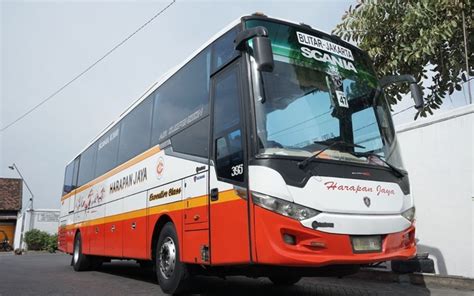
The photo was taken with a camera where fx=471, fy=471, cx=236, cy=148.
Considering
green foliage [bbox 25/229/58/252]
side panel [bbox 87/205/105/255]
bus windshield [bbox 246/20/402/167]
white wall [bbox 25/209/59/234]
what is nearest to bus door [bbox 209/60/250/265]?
bus windshield [bbox 246/20/402/167]

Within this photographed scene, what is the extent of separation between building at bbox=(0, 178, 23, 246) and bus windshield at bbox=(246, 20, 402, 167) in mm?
42176

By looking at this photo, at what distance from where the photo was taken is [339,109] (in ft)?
19.0

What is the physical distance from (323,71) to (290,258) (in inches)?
95.7

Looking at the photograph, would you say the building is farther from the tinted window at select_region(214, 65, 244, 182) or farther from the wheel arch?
the tinted window at select_region(214, 65, 244, 182)

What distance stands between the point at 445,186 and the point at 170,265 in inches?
204

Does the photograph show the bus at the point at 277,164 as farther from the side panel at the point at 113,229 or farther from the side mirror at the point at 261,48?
the side panel at the point at 113,229

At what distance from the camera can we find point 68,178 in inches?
619

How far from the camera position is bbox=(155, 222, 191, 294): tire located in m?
6.61

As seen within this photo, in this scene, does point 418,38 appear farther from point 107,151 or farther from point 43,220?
point 43,220

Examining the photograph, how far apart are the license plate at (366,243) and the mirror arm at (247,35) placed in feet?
8.04

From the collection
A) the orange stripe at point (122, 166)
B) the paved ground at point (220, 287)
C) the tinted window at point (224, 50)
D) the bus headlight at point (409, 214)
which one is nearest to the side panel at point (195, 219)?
the paved ground at point (220, 287)

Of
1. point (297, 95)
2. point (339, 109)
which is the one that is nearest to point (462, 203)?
point (339, 109)

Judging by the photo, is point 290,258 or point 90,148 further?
point 90,148

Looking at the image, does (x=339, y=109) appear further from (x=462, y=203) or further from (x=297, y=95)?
(x=462, y=203)
